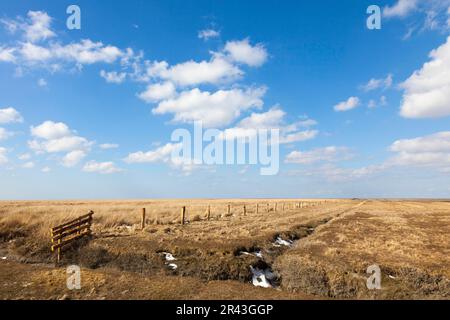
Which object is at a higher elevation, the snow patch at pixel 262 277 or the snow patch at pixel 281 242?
the snow patch at pixel 281 242

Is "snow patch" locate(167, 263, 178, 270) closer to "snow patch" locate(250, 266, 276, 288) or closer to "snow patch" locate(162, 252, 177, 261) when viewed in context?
"snow patch" locate(162, 252, 177, 261)

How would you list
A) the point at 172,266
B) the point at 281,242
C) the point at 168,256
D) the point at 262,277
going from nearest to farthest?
the point at 262,277 < the point at 172,266 < the point at 168,256 < the point at 281,242

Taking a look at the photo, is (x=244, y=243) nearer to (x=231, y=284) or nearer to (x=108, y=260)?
(x=231, y=284)

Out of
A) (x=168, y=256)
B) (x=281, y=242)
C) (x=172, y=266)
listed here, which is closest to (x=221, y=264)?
(x=172, y=266)

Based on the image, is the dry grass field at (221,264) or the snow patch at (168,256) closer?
the dry grass field at (221,264)

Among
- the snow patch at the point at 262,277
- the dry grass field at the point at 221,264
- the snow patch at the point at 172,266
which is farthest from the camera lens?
the snow patch at the point at 172,266

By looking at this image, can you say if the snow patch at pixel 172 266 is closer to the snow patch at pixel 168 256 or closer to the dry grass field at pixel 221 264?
the dry grass field at pixel 221 264

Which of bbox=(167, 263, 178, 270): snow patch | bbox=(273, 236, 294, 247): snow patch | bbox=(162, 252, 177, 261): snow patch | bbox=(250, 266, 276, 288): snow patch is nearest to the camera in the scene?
bbox=(250, 266, 276, 288): snow patch

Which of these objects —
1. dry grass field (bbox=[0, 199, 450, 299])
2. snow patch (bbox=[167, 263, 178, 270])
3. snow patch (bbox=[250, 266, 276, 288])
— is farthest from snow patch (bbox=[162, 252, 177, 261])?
snow patch (bbox=[250, 266, 276, 288])

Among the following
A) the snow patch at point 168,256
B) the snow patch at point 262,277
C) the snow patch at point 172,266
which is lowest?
the snow patch at point 262,277

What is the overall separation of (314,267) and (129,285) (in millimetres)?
8073

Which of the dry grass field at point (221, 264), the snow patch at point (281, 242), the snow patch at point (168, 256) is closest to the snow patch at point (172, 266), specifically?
the dry grass field at point (221, 264)

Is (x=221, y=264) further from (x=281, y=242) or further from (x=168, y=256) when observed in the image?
(x=281, y=242)
